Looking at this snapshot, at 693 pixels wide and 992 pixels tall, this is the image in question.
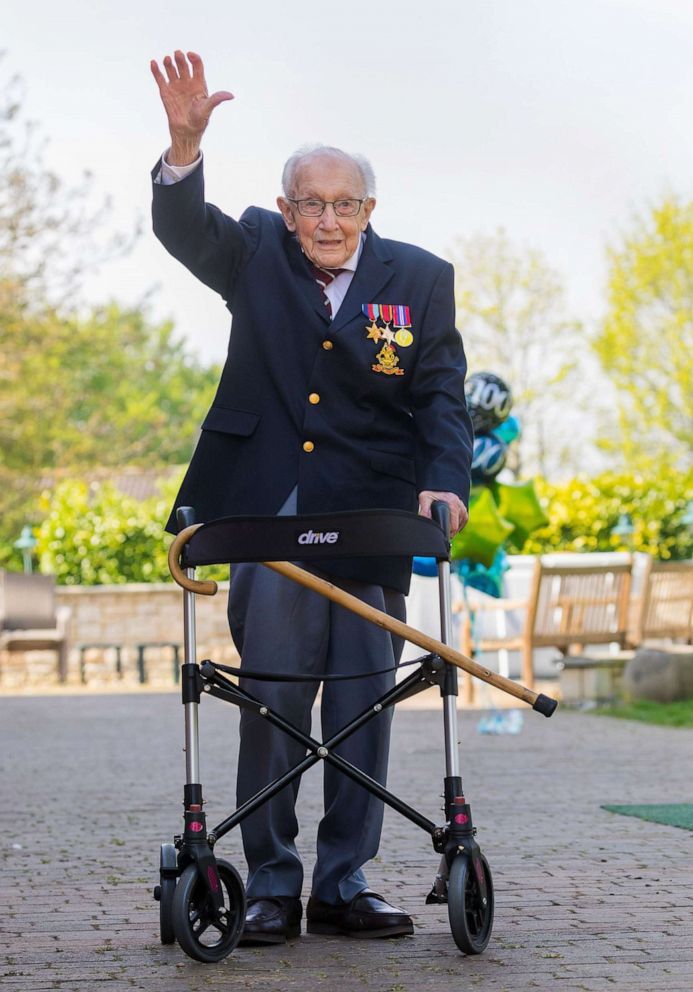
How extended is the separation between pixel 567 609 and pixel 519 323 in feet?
108

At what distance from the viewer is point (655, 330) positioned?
4156 cm

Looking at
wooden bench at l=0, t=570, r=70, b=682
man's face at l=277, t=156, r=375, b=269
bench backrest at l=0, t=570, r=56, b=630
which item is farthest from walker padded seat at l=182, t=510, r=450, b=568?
bench backrest at l=0, t=570, r=56, b=630

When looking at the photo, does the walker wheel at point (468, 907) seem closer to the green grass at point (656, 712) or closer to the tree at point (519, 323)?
the green grass at point (656, 712)

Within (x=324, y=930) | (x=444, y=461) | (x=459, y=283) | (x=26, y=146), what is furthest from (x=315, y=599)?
(x=459, y=283)

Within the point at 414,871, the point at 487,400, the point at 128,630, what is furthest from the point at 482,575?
the point at 128,630

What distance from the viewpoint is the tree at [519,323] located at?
148 feet

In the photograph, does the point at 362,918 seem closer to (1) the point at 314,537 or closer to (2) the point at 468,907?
(2) the point at 468,907

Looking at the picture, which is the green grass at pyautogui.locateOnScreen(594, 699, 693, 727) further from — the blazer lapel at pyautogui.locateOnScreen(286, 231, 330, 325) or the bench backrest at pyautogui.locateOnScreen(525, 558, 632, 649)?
the blazer lapel at pyautogui.locateOnScreen(286, 231, 330, 325)

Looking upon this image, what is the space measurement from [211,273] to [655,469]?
3757 centimetres

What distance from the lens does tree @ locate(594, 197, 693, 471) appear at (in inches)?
1628

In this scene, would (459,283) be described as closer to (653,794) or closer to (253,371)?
(653,794)

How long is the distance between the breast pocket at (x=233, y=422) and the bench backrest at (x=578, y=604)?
882cm

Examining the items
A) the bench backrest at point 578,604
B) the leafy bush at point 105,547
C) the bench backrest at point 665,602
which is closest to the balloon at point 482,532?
the bench backrest at point 578,604

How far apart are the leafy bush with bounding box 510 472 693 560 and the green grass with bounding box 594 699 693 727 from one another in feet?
29.9
